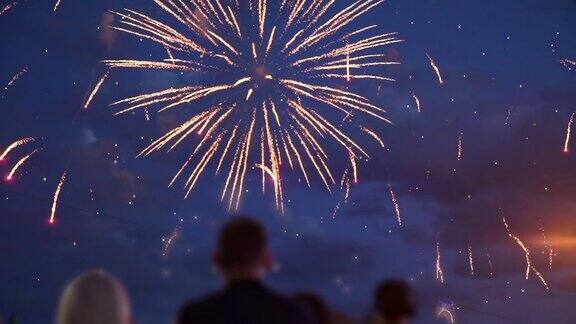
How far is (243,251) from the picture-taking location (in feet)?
17.8

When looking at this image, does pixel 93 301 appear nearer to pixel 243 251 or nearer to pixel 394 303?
pixel 243 251

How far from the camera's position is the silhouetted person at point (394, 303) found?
730 cm

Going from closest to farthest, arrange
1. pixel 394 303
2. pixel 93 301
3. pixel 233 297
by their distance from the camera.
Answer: pixel 233 297 → pixel 93 301 → pixel 394 303

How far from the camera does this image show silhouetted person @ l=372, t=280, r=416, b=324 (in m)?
7.30

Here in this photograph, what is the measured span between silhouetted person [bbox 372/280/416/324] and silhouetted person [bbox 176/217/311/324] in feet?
6.82

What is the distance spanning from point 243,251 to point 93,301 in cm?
160

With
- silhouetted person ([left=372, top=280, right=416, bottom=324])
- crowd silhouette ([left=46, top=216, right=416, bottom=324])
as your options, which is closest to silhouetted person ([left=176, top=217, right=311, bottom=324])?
crowd silhouette ([left=46, top=216, right=416, bottom=324])

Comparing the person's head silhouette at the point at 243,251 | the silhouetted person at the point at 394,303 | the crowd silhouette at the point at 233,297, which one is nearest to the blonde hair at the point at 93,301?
the crowd silhouette at the point at 233,297

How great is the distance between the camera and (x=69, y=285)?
6281 millimetres

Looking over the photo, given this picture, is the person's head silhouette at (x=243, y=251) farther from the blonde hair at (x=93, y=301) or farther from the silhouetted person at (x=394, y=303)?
the silhouetted person at (x=394, y=303)

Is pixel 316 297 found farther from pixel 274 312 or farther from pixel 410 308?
pixel 274 312

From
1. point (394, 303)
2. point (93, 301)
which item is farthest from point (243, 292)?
point (394, 303)

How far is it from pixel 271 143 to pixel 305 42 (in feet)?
16.2

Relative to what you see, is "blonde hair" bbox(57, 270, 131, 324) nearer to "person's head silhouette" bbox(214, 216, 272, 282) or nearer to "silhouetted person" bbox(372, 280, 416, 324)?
"person's head silhouette" bbox(214, 216, 272, 282)
